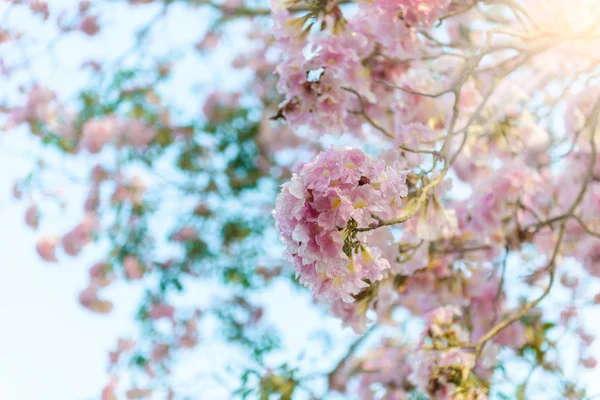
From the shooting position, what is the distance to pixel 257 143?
14.0 ft

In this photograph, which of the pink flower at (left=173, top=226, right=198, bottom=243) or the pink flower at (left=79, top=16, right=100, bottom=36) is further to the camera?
the pink flower at (left=173, top=226, right=198, bottom=243)

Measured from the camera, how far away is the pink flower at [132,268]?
3918 mm

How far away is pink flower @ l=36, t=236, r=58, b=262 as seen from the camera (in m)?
4.14

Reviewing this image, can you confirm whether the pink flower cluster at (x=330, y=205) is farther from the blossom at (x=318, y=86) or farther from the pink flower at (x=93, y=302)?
the pink flower at (x=93, y=302)

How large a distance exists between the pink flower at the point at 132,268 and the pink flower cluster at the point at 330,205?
10.6 feet

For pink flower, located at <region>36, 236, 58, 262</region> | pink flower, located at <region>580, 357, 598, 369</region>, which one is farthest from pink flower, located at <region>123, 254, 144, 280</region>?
pink flower, located at <region>580, 357, 598, 369</region>

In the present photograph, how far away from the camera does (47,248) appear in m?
4.14

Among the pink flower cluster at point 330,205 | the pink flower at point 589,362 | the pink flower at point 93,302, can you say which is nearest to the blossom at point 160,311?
the pink flower at point 93,302

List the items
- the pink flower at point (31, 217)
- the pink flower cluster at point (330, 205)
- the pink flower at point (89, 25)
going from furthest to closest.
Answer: the pink flower at point (31, 217), the pink flower at point (89, 25), the pink flower cluster at point (330, 205)

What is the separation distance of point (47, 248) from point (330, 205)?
3818 millimetres

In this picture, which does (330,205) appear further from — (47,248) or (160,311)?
(47,248)

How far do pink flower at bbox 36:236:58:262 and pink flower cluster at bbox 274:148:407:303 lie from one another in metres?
3.71

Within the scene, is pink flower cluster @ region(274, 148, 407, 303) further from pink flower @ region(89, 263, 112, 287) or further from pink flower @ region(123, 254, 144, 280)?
pink flower @ region(89, 263, 112, 287)

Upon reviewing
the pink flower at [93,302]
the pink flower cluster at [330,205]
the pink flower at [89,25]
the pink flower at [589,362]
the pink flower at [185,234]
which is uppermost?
the pink flower at [89,25]
